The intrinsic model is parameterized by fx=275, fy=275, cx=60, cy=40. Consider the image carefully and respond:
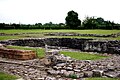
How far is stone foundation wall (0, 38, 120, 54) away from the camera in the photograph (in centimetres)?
2255

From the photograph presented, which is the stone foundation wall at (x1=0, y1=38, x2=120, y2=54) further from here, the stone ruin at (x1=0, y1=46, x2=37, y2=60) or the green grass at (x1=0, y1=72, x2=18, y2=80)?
the green grass at (x1=0, y1=72, x2=18, y2=80)

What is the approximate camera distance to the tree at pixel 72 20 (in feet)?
161

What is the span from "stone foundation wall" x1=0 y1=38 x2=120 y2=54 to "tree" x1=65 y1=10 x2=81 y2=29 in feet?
65.9

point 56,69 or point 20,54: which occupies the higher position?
point 20,54

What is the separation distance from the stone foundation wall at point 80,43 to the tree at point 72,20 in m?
20.1

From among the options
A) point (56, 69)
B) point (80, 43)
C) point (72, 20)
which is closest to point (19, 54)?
point (56, 69)

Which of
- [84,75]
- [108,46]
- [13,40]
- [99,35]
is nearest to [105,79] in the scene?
[84,75]

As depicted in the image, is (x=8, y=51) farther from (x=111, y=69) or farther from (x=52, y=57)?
(x=111, y=69)

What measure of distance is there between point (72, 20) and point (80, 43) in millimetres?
23149

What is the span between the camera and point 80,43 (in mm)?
26516

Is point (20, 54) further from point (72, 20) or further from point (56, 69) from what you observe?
point (72, 20)

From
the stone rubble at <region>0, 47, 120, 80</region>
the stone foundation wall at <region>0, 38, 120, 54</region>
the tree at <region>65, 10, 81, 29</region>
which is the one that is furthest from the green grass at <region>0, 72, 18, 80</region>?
the tree at <region>65, 10, 81, 29</region>

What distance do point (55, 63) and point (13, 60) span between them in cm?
285

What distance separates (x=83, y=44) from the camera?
25.1m
